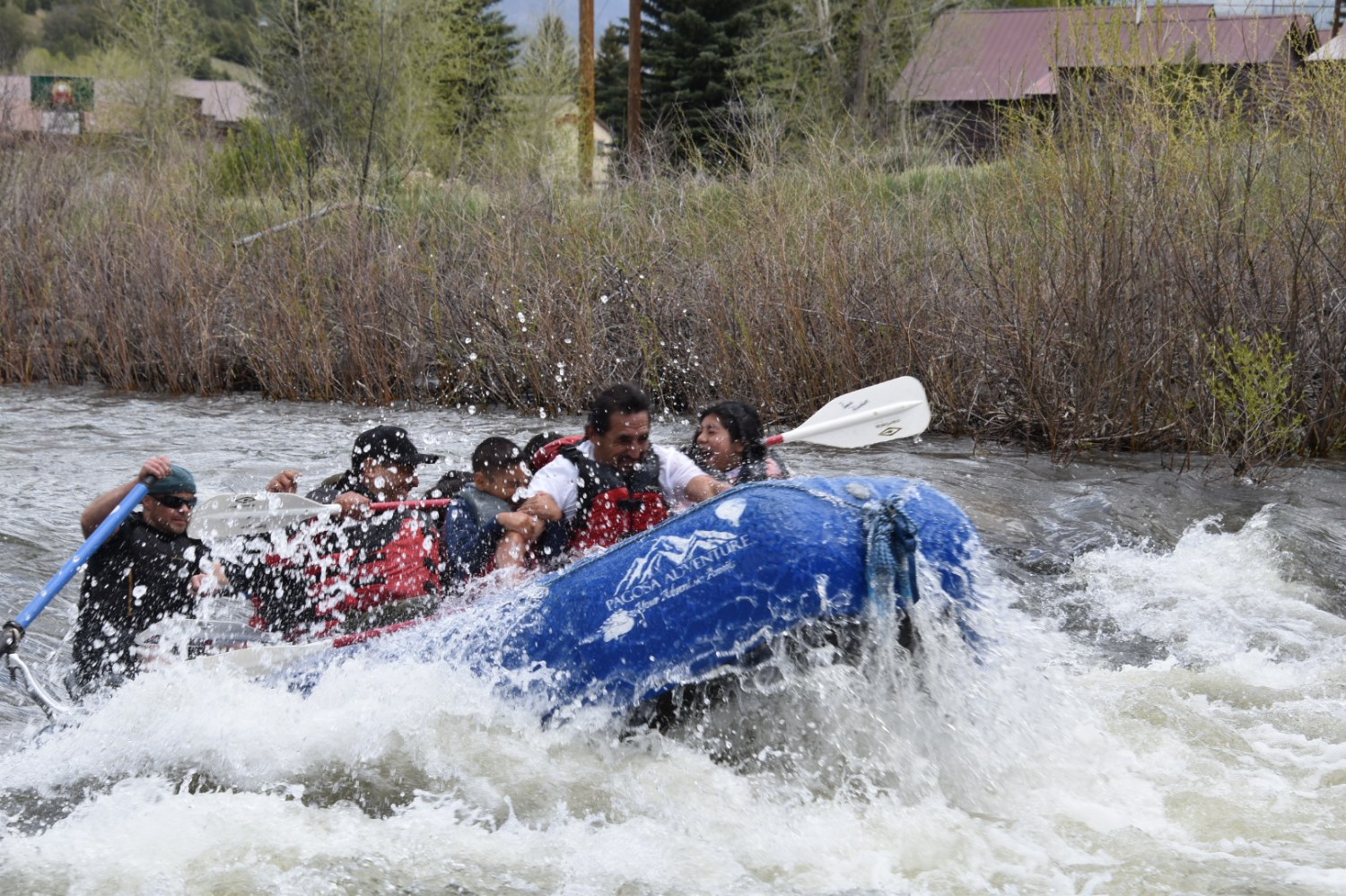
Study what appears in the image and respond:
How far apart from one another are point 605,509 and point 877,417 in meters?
1.45

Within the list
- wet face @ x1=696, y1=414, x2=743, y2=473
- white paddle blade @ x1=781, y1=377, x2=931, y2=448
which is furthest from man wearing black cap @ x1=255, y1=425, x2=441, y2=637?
white paddle blade @ x1=781, y1=377, x2=931, y2=448

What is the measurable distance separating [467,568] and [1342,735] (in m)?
2.94

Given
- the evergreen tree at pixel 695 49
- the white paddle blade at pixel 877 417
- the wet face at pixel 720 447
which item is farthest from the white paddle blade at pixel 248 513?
the evergreen tree at pixel 695 49

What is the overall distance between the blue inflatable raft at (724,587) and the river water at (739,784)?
0.13 metres

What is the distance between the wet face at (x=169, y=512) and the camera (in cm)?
444

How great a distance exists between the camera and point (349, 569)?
4.89m

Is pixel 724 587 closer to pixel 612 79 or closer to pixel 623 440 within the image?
pixel 623 440

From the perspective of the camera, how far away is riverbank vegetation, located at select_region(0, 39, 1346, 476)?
729 cm

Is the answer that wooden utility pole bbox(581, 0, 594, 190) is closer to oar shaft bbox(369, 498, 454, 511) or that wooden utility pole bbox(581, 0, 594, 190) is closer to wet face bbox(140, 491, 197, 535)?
oar shaft bbox(369, 498, 454, 511)

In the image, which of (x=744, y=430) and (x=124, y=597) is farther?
(x=744, y=430)

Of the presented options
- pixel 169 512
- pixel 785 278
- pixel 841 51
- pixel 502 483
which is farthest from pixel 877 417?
pixel 841 51

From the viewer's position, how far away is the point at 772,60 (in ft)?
79.0

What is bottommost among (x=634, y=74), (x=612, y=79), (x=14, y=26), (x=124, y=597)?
(x=124, y=597)

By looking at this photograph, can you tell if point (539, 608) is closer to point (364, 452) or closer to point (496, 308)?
point (364, 452)
